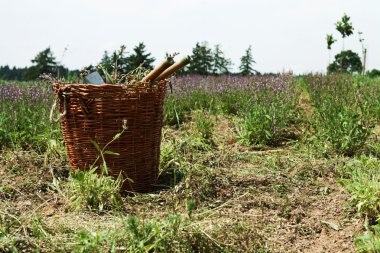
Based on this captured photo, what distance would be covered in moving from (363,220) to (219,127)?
328 cm

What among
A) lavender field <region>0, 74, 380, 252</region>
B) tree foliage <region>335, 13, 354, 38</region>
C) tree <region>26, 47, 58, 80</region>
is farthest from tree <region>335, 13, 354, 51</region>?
tree <region>26, 47, 58, 80</region>

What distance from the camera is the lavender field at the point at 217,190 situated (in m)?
2.21

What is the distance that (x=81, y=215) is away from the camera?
270 centimetres

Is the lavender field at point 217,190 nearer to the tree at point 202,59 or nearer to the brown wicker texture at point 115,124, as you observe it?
the brown wicker texture at point 115,124

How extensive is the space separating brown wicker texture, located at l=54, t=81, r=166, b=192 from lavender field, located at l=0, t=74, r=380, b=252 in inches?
6.6

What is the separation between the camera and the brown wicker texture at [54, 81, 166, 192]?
9.83 ft

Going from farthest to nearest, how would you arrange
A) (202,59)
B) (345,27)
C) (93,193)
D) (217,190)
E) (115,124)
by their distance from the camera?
1. (202,59)
2. (345,27)
3. (217,190)
4. (115,124)
5. (93,193)

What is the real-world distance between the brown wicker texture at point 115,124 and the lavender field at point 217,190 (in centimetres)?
17

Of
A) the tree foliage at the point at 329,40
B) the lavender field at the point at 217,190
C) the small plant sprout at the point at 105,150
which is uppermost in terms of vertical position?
the tree foliage at the point at 329,40

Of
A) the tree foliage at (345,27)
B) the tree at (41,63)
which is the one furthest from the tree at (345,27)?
the tree at (41,63)

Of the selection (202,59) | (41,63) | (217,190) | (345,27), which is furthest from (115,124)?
(41,63)

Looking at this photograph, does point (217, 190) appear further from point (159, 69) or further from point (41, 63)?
point (41, 63)

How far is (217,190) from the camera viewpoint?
3.17 meters

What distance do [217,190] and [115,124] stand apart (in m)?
0.86
